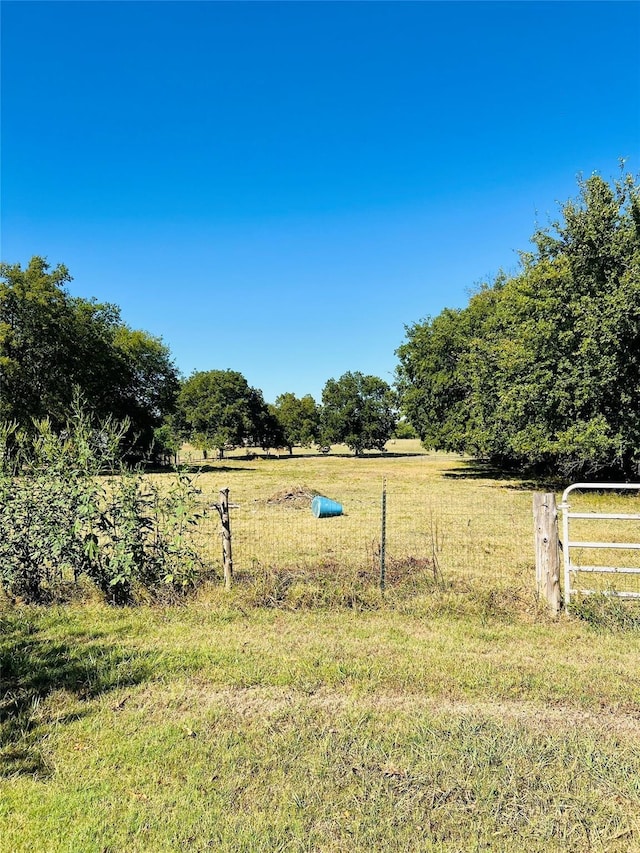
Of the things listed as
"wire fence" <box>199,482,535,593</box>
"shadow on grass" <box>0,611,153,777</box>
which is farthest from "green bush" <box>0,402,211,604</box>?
"wire fence" <box>199,482,535,593</box>

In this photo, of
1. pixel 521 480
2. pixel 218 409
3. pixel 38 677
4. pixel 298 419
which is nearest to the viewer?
pixel 38 677

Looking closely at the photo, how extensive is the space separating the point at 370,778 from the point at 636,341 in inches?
716

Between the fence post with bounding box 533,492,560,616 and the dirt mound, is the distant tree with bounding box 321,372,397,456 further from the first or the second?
the fence post with bounding box 533,492,560,616

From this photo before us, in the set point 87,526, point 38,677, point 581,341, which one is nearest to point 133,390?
point 581,341

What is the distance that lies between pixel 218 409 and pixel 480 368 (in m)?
32.3

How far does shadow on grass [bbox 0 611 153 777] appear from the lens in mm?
3381

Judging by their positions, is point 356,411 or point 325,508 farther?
point 356,411

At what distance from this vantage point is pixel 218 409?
170 ft

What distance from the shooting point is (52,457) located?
6.31 metres

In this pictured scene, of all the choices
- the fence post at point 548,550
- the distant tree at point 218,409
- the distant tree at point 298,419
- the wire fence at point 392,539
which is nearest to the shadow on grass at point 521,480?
the wire fence at point 392,539

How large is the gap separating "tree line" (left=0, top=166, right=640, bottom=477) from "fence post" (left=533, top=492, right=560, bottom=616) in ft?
16.0

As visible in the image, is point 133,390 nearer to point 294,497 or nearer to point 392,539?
point 294,497

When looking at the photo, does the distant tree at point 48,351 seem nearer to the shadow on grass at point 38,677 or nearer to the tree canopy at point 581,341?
the tree canopy at point 581,341

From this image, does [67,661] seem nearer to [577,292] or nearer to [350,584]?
[350,584]
